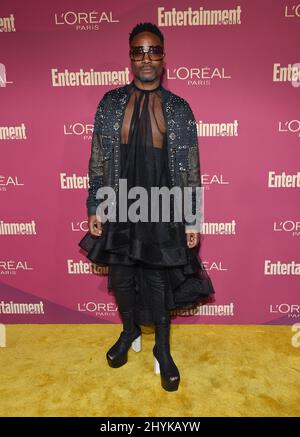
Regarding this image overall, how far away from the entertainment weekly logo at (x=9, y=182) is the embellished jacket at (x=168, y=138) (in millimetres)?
774

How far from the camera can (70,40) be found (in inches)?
105

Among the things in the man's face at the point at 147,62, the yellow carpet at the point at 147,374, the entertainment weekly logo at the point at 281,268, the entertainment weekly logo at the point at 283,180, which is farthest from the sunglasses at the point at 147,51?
the yellow carpet at the point at 147,374

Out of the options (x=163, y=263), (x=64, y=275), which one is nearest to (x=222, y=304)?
(x=163, y=263)

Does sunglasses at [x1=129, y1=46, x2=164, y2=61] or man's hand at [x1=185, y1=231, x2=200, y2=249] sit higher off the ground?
sunglasses at [x1=129, y1=46, x2=164, y2=61]

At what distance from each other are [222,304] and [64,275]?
1.22m

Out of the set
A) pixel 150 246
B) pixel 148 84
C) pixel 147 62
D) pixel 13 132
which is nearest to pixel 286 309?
pixel 150 246

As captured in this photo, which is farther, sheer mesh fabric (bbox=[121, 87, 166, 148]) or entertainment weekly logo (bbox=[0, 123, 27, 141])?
entertainment weekly logo (bbox=[0, 123, 27, 141])

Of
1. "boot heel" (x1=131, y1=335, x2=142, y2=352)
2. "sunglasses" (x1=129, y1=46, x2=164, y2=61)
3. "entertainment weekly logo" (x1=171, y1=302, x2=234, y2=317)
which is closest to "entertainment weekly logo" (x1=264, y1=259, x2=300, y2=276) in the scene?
"entertainment weekly logo" (x1=171, y1=302, x2=234, y2=317)

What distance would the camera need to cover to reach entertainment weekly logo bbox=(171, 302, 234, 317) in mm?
3148

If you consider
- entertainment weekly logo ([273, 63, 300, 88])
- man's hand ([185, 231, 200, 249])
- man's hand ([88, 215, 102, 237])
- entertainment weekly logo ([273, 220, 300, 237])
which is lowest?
entertainment weekly logo ([273, 220, 300, 237])

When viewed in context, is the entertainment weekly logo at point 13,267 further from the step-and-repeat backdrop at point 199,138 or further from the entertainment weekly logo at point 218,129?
the entertainment weekly logo at point 218,129

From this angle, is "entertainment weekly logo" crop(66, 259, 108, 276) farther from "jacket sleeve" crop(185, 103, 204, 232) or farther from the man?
"jacket sleeve" crop(185, 103, 204, 232)

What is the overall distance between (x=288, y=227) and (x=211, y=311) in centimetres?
86

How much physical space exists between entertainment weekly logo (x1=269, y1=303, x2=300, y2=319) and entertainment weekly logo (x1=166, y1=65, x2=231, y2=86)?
1.70m
